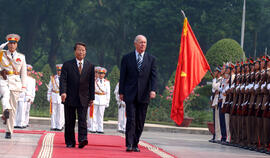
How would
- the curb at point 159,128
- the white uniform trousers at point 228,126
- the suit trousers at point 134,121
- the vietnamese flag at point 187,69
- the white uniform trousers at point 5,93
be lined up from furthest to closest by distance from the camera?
the curb at point 159,128, the white uniform trousers at point 228,126, the vietnamese flag at point 187,69, the white uniform trousers at point 5,93, the suit trousers at point 134,121

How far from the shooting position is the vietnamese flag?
1480 cm

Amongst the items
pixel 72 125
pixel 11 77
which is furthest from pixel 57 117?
pixel 72 125

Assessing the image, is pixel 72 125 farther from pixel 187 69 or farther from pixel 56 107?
pixel 56 107

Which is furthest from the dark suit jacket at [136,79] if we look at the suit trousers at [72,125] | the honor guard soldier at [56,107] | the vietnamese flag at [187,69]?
the honor guard soldier at [56,107]

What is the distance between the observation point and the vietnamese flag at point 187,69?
1480cm

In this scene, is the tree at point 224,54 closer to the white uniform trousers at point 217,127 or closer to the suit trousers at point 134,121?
the white uniform trousers at point 217,127

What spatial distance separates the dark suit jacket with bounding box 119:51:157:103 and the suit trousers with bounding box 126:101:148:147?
0.15m

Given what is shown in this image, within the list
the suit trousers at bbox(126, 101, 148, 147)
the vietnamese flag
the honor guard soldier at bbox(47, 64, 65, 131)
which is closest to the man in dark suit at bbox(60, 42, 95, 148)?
the suit trousers at bbox(126, 101, 148, 147)

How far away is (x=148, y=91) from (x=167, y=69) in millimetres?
42167

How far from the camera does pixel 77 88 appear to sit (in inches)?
463

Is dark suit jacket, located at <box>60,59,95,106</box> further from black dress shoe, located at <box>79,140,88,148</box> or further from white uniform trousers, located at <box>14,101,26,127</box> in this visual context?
white uniform trousers, located at <box>14,101,26,127</box>

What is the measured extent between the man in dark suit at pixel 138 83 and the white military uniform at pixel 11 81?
8.91 ft

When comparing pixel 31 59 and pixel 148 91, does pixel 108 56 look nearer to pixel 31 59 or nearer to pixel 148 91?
pixel 31 59

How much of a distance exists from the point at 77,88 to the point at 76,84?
79mm
